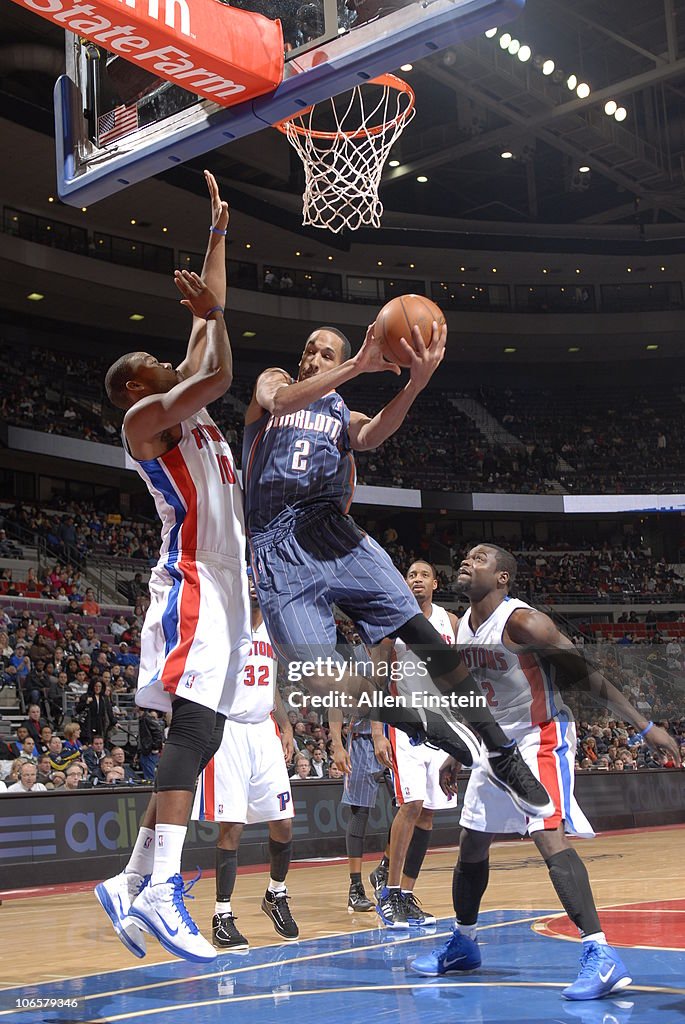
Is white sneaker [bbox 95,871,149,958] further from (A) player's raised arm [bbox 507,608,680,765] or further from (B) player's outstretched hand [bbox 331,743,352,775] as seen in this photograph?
(B) player's outstretched hand [bbox 331,743,352,775]

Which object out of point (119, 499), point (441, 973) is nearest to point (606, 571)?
point (119, 499)

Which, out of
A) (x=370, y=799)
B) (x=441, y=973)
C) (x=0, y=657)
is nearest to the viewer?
(x=441, y=973)

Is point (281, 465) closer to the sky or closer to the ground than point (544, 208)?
closer to the ground

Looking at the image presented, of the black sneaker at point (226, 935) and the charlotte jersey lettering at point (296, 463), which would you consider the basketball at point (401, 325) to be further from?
the black sneaker at point (226, 935)

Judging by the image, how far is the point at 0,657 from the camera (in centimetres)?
1339

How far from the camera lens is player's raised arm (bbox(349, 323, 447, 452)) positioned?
13.4ft

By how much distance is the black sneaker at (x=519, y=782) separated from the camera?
4652mm

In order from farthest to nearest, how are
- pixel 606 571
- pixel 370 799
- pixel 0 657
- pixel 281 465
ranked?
pixel 606 571
pixel 0 657
pixel 370 799
pixel 281 465

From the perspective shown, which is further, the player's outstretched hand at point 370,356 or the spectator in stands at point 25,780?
the spectator in stands at point 25,780

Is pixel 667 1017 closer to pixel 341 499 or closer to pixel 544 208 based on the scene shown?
pixel 341 499

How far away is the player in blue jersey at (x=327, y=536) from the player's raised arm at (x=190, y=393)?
0.30 metres

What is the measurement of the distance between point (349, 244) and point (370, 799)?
1956 cm

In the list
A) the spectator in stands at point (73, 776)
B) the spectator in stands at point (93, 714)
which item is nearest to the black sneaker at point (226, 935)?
the spectator in stands at point (73, 776)

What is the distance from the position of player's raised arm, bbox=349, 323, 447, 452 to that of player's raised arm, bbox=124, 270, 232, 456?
69 centimetres
